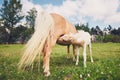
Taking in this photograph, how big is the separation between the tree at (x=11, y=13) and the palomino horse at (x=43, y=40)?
82490mm

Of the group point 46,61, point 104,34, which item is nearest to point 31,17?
point 104,34

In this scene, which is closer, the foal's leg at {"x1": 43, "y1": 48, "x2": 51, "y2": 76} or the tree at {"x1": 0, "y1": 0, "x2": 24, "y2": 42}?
the foal's leg at {"x1": 43, "y1": 48, "x2": 51, "y2": 76}

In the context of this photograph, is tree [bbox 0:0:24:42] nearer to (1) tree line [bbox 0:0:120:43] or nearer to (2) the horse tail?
(1) tree line [bbox 0:0:120:43]

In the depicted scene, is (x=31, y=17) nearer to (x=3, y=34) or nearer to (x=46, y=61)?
(x=3, y=34)

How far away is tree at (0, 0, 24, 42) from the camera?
300ft

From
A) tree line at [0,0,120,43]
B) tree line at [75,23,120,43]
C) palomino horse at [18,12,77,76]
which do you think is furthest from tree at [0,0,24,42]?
palomino horse at [18,12,77,76]

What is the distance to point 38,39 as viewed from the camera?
8922 mm

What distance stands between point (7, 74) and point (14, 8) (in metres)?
84.7

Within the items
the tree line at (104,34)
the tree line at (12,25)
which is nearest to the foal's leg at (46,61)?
the tree line at (104,34)

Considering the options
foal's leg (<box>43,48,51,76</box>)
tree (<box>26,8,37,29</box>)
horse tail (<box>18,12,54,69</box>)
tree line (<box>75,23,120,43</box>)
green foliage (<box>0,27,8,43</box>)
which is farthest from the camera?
tree (<box>26,8,37,29</box>)

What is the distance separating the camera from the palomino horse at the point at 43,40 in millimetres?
8492

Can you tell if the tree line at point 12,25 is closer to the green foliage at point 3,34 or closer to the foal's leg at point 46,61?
the green foliage at point 3,34

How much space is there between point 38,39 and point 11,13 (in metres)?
84.7

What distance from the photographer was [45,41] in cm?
923
